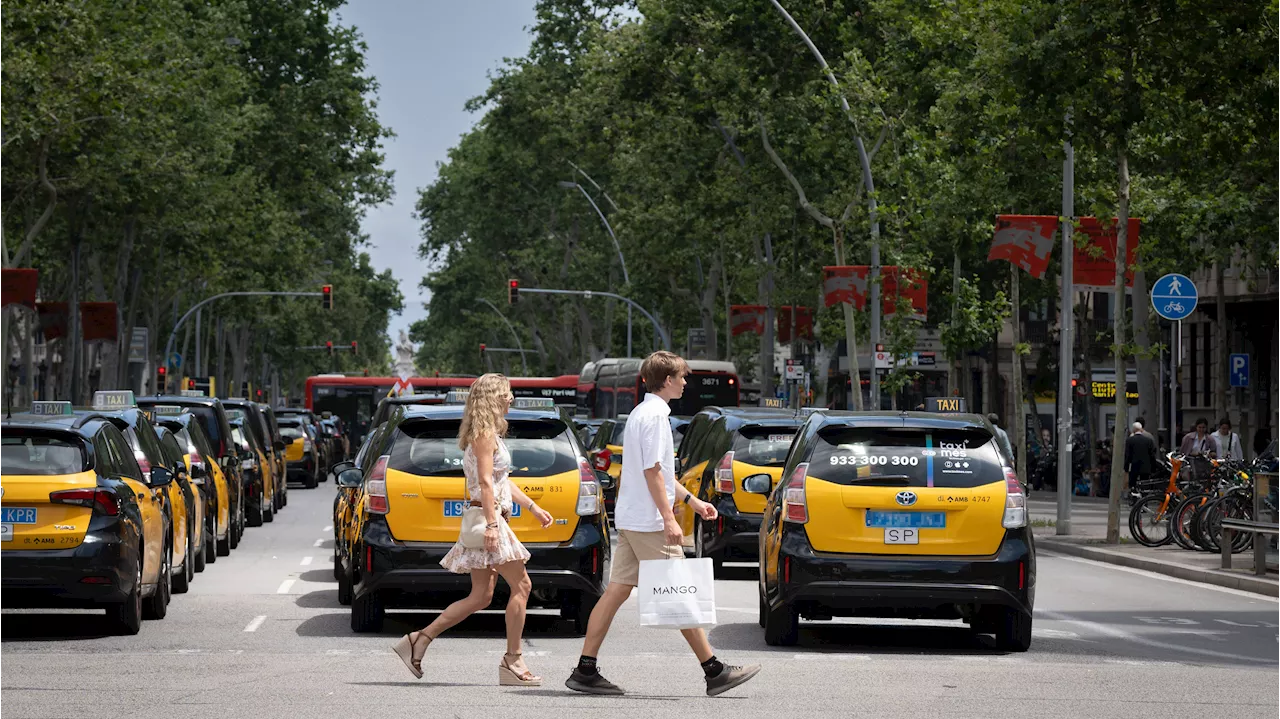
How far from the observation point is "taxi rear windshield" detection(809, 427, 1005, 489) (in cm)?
1368

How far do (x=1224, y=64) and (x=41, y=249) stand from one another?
38217mm

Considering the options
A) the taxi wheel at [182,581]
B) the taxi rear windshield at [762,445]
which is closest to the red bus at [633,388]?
the taxi rear windshield at [762,445]

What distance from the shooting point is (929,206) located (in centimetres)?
3912

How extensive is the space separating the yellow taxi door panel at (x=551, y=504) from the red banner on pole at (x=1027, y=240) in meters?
19.0

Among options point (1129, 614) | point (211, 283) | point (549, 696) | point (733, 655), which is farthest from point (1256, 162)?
point (211, 283)

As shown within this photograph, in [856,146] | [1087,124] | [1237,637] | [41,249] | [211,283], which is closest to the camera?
[1237,637]

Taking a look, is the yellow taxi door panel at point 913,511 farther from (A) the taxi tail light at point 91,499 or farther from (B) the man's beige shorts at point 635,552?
(A) the taxi tail light at point 91,499

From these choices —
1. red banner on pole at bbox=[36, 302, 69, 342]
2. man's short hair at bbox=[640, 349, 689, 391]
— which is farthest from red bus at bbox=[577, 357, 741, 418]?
man's short hair at bbox=[640, 349, 689, 391]

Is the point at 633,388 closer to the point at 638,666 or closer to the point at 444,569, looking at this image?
the point at 444,569

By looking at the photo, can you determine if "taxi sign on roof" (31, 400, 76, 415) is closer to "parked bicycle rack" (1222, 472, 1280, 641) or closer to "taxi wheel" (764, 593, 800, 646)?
"taxi wheel" (764, 593, 800, 646)

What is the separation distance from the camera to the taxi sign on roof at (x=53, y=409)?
1562 cm

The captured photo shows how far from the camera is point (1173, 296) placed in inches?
1093

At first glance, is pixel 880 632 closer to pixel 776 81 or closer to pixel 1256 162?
pixel 1256 162

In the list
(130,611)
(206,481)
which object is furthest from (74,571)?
(206,481)
